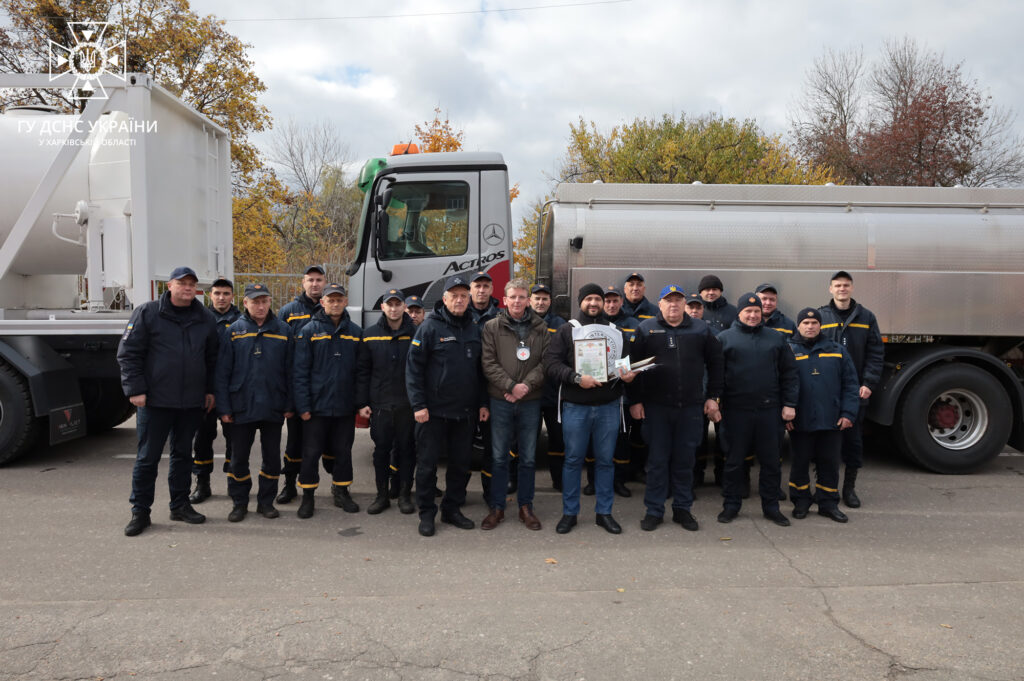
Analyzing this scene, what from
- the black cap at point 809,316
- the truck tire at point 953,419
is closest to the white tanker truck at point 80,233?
the black cap at point 809,316

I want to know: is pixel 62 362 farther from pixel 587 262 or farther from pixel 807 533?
pixel 807 533

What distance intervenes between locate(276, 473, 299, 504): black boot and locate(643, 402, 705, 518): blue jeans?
111 inches

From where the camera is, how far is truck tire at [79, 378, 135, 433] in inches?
275

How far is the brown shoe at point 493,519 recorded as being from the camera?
482 centimetres

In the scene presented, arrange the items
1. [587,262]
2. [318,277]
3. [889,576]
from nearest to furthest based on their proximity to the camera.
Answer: [889,576], [318,277], [587,262]

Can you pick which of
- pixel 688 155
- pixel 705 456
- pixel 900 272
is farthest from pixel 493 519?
pixel 688 155

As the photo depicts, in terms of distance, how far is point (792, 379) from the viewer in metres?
4.97

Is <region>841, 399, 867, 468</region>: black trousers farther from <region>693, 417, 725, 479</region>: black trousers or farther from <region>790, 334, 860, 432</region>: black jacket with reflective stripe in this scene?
<region>693, 417, 725, 479</region>: black trousers

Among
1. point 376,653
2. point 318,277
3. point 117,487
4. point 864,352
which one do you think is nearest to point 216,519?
point 117,487

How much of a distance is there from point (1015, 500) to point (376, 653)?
5.39m

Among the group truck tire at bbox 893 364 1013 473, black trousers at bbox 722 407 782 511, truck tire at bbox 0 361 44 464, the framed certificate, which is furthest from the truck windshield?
truck tire at bbox 893 364 1013 473

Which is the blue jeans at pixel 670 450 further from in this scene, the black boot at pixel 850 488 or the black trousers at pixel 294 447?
the black trousers at pixel 294 447

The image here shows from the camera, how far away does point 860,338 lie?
17.7 feet

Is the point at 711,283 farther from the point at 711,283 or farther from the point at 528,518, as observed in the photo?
the point at 528,518
